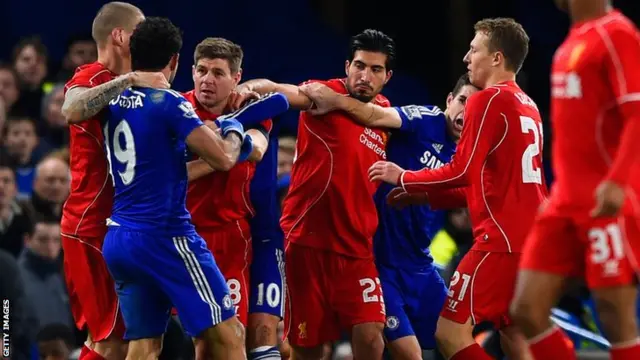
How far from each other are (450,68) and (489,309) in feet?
24.5

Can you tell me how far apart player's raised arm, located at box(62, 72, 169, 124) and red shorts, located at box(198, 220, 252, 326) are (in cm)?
125

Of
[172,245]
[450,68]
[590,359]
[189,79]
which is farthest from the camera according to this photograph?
[450,68]

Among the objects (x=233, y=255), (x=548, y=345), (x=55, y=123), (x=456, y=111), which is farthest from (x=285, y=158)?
(x=548, y=345)

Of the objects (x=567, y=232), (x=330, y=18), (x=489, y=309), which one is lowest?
(x=489, y=309)

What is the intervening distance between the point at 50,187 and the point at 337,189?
3.23 m

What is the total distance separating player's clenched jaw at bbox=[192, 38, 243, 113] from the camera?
8.20m

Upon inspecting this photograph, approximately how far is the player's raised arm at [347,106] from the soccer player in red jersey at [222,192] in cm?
32

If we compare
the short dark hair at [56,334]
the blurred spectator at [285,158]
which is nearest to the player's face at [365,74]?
the short dark hair at [56,334]

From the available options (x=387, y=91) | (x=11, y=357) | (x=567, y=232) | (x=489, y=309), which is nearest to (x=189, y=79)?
(x=387, y=91)

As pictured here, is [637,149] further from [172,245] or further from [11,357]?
[11,357]

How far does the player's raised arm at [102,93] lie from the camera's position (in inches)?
286

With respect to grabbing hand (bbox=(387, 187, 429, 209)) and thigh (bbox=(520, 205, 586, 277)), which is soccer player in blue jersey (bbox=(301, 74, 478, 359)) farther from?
thigh (bbox=(520, 205, 586, 277))

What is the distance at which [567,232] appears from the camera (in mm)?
6340
